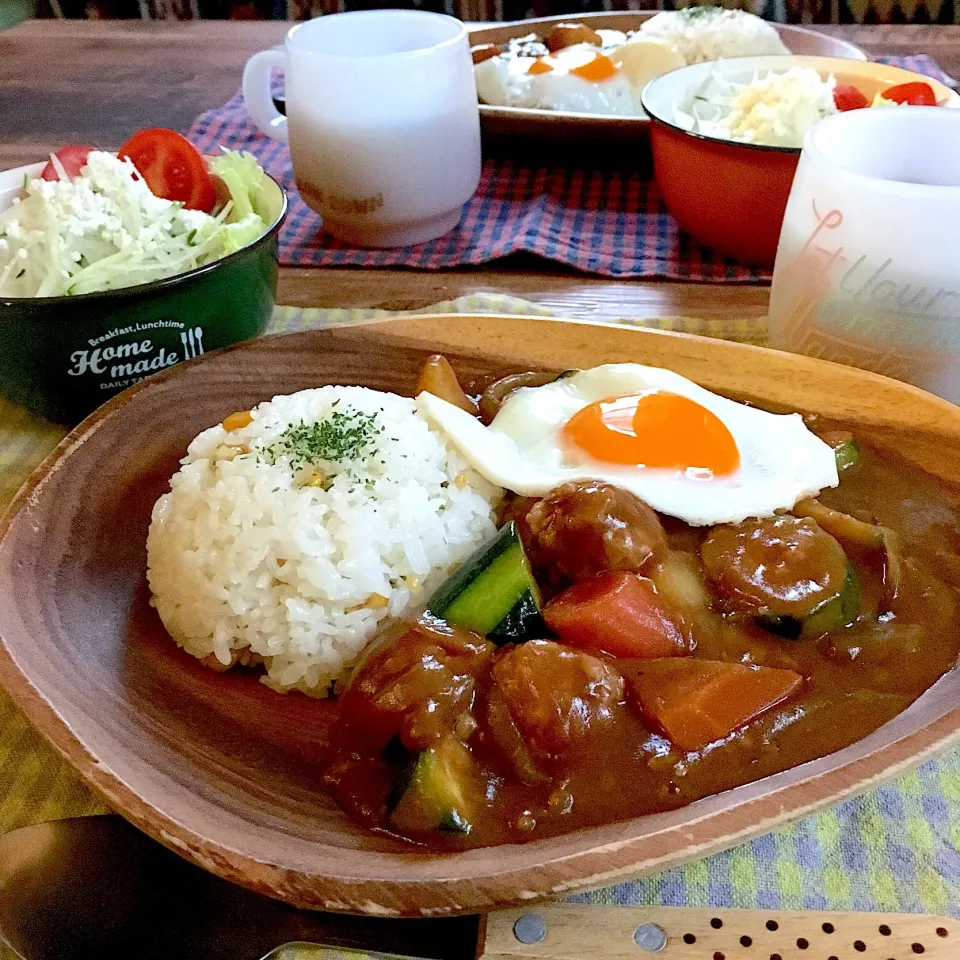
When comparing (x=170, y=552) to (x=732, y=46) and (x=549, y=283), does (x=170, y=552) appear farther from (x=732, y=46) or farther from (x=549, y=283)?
(x=732, y=46)

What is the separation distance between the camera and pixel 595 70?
3.40 metres

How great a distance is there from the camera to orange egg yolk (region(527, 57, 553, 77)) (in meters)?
3.40

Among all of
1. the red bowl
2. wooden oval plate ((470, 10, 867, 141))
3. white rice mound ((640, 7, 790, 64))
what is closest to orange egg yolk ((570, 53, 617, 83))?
wooden oval plate ((470, 10, 867, 141))

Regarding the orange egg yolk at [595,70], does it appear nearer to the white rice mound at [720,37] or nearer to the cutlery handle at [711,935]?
the white rice mound at [720,37]

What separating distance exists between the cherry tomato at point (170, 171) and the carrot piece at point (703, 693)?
1735 millimetres

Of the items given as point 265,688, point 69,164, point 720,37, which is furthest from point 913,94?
point 265,688

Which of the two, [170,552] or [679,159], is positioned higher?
[679,159]

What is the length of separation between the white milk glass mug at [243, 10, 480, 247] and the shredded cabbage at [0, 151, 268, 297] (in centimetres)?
46

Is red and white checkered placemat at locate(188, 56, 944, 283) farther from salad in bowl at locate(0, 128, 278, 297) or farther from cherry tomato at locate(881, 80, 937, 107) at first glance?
cherry tomato at locate(881, 80, 937, 107)

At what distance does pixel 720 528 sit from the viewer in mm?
1574

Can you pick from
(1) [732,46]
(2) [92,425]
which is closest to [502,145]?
(1) [732,46]

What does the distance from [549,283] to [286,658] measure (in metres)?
1.53

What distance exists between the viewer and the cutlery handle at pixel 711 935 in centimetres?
110

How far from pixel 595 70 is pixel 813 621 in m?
2.64
